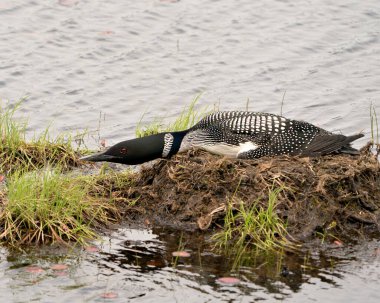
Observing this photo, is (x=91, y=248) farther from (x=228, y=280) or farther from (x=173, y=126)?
(x=173, y=126)

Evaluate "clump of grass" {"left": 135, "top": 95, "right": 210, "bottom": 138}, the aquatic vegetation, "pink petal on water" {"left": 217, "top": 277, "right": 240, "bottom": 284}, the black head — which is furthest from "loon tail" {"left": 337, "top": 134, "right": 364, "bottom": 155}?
"pink petal on water" {"left": 217, "top": 277, "right": 240, "bottom": 284}

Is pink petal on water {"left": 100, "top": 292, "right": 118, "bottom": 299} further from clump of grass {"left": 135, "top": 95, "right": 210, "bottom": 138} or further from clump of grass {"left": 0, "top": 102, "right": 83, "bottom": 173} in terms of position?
clump of grass {"left": 135, "top": 95, "right": 210, "bottom": 138}

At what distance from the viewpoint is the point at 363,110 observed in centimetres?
1076

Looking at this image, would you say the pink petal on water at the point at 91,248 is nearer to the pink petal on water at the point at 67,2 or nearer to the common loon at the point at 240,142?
the common loon at the point at 240,142

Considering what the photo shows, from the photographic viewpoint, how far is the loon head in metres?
7.96

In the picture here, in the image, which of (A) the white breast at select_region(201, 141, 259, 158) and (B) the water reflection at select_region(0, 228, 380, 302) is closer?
(B) the water reflection at select_region(0, 228, 380, 302)

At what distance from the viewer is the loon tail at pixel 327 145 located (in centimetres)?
802

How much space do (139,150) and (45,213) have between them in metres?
1.19

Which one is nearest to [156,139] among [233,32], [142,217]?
[142,217]

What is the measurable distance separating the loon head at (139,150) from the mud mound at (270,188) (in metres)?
0.20

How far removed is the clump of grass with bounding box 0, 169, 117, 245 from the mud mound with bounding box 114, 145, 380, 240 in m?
0.52

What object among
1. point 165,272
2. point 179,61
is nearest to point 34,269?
point 165,272

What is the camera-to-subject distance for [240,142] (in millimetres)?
8023

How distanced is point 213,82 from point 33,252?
524 cm
